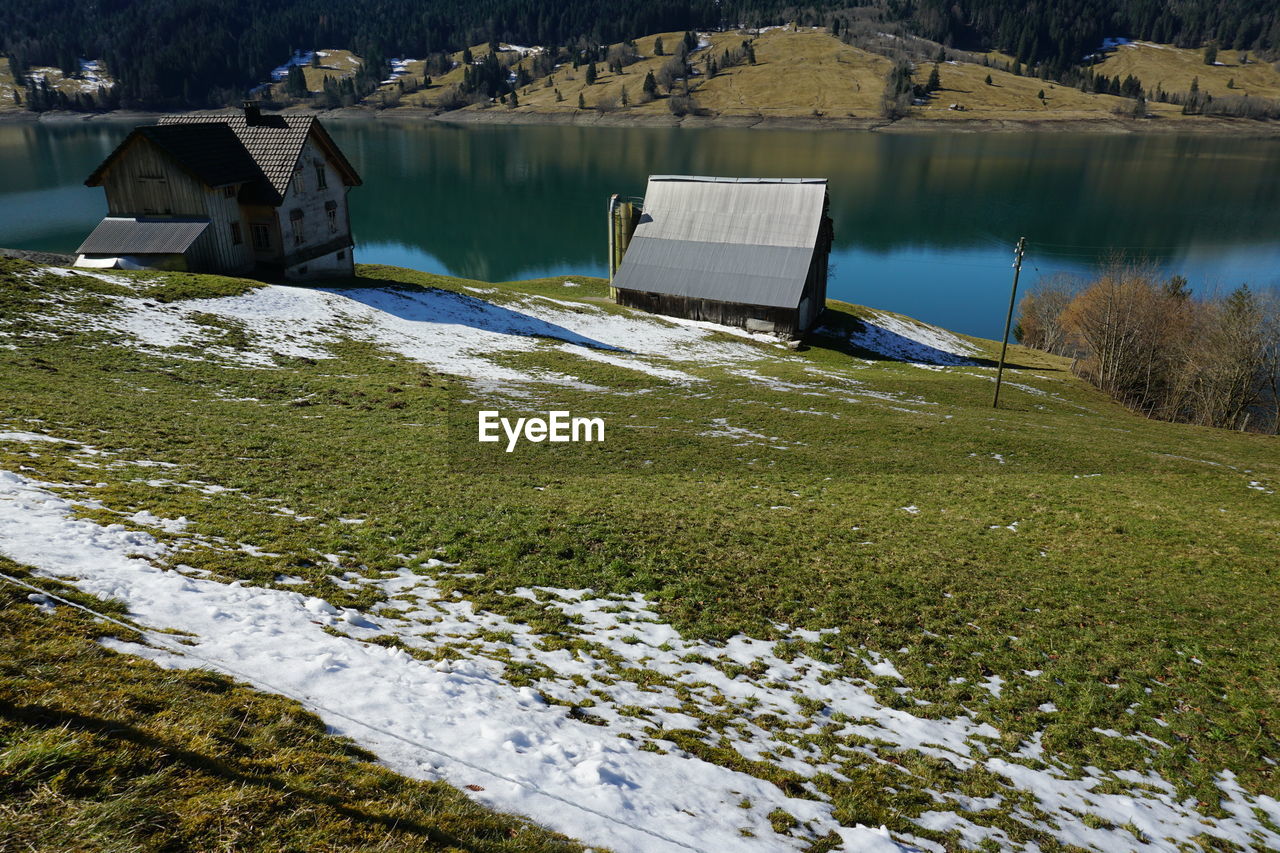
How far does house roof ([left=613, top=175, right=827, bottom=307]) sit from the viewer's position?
167 ft

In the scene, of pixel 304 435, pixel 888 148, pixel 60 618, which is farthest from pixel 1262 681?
pixel 888 148

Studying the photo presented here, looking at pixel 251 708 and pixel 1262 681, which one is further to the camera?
pixel 1262 681

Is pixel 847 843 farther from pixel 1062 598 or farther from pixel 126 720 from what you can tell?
pixel 1062 598

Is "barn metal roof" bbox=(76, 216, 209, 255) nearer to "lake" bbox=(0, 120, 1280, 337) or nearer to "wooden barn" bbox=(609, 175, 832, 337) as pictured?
"wooden barn" bbox=(609, 175, 832, 337)

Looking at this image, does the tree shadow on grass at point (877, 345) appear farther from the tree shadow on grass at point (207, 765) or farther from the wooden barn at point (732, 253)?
the tree shadow on grass at point (207, 765)

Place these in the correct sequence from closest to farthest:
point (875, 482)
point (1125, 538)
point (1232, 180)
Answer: point (1125, 538)
point (875, 482)
point (1232, 180)

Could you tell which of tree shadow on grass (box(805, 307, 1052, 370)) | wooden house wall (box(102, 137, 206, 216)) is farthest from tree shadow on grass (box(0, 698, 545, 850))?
tree shadow on grass (box(805, 307, 1052, 370))

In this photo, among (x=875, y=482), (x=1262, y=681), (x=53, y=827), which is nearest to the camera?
(x=53, y=827)

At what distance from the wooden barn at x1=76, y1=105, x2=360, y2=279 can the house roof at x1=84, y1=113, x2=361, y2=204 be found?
0.06 meters

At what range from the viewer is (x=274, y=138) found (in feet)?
138

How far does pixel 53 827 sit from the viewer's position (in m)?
4.83

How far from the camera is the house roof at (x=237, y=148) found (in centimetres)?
3747

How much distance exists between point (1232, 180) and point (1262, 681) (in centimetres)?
18683

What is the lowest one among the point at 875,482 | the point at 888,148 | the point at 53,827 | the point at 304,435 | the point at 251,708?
the point at 875,482
